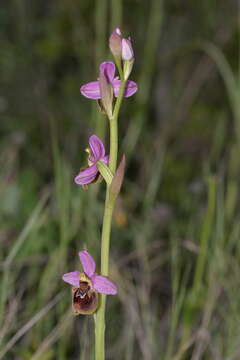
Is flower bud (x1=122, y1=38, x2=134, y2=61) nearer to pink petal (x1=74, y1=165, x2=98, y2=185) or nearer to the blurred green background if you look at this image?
pink petal (x1=74, y1=165, x2=98, y2=185)

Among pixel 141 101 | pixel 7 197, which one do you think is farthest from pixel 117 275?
pixel 141 101

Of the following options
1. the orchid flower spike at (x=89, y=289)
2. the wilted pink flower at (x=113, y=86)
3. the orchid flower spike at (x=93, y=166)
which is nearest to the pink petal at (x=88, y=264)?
the orchid flower spike at (x=89, y=289)

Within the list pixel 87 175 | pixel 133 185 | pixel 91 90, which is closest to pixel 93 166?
pixel 87 175

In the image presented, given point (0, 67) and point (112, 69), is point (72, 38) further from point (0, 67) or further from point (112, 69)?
point (112, 69)

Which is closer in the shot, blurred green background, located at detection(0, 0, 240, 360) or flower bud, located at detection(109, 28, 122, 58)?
flower bud, located at detection(109, 28, 122, 58)

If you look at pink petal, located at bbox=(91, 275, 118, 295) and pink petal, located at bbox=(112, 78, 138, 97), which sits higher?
pink petal, located at bbox=(112, 78, 138, 97)

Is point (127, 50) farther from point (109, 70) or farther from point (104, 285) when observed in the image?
point (104, 285)

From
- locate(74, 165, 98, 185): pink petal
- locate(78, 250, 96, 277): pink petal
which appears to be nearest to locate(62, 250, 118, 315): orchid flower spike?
locate(78, 250, 96, 277): pink petal
